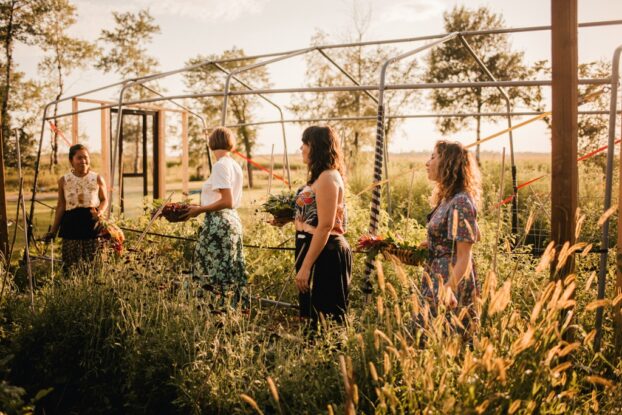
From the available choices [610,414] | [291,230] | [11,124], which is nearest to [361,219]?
[291,230]

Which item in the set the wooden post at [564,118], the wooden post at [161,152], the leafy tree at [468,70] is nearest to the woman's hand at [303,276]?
the wooden post at [564,118]

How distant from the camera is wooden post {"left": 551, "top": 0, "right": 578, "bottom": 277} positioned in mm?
2287

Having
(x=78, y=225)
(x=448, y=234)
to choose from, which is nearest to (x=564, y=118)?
(x=448, y=234)

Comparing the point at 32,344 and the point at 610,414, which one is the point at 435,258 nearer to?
the point at 610,414

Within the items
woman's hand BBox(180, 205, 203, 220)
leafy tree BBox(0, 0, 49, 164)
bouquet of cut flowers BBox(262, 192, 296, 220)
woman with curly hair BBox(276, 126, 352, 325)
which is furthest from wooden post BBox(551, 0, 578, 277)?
leafy tree BBox(0, 0, 49, 164)

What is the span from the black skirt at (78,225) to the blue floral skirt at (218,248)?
1594mm

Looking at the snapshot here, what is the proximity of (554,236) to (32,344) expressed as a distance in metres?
3.16

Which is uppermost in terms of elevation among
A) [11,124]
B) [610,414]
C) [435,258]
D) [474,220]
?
[11,124]

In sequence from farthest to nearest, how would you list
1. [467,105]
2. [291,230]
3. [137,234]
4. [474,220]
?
1. [467,105]
2. [137,234]
3. [291,230]
4. [474,220]

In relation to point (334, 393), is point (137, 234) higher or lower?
higher

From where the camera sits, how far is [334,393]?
2.32 meters

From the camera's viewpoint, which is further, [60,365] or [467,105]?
[467,105]

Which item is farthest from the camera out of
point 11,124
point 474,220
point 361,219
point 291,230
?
point 11,124

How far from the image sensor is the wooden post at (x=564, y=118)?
7.50 ft
